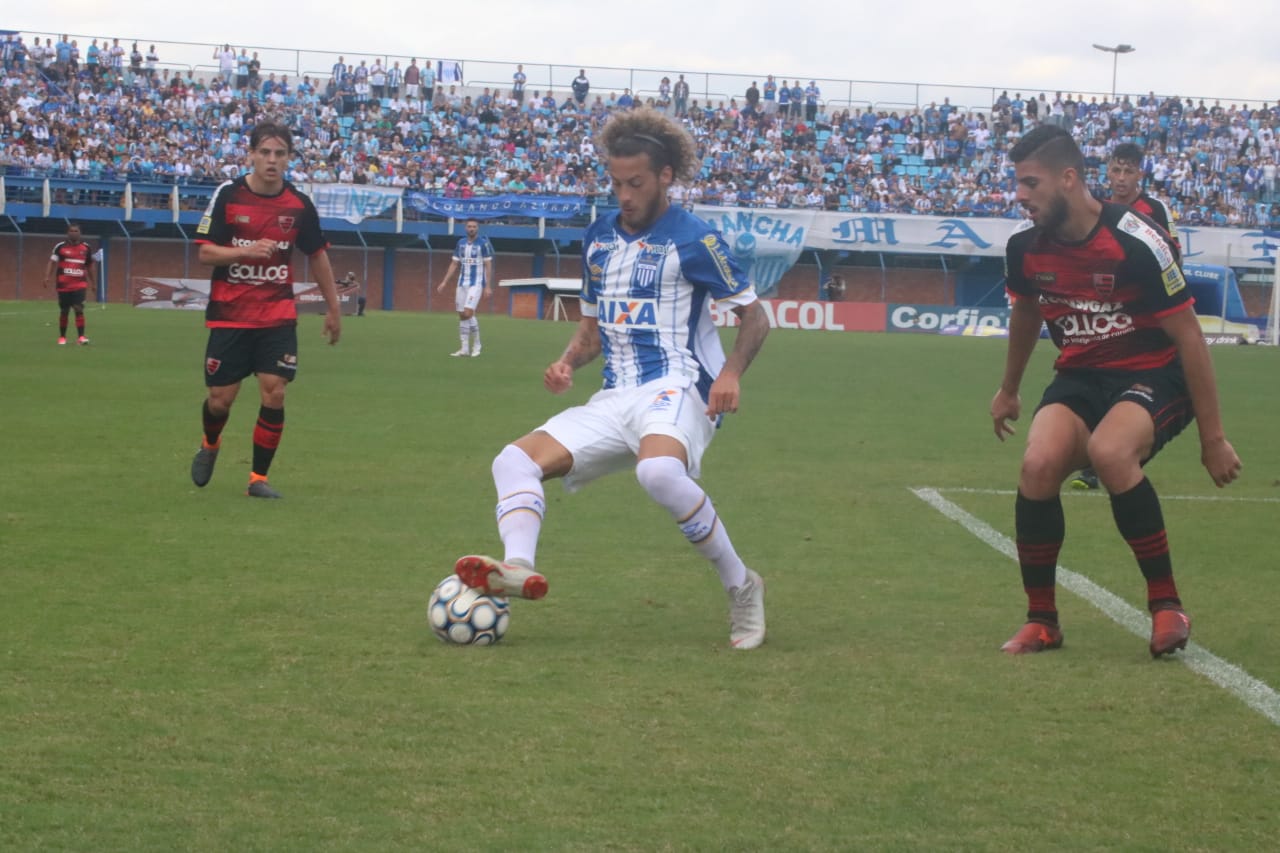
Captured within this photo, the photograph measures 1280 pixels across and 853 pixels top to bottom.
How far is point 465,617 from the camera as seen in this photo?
17.6 ft

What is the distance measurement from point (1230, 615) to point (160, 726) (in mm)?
4190

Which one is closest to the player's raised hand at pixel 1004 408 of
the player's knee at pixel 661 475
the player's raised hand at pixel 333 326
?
the player's knee at pixel 661 475

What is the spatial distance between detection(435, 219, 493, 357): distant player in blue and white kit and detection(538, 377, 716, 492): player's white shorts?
62.8ft

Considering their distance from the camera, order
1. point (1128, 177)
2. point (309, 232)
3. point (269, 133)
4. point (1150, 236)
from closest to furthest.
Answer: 1. point (1150, 236)
2. point (269, 133)
3. point (309, 232)
4. point (1128, 177)

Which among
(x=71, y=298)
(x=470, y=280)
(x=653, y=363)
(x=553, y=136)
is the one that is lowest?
(x=71, y=298)

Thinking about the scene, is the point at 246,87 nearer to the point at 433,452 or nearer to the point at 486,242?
the point at 486,242

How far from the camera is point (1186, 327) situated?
5379mm

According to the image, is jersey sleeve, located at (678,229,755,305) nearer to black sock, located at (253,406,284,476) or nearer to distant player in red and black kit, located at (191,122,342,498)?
distant player in red and black kit, located at (191,122,342,498)

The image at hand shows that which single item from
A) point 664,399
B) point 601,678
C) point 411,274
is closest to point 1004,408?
point 664,399

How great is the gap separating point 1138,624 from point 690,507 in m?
1.92

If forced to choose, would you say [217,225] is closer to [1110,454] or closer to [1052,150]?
[1052,150]

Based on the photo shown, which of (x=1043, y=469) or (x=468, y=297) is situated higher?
(x=1043, y=469)

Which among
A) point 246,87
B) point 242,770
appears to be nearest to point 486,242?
point 242,770

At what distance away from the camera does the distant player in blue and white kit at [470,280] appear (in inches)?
987
